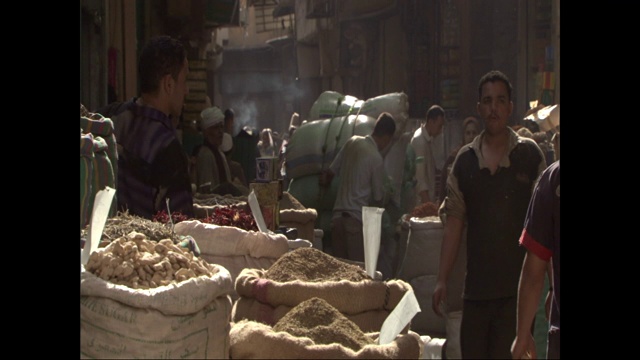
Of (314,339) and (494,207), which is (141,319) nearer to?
(314,339)

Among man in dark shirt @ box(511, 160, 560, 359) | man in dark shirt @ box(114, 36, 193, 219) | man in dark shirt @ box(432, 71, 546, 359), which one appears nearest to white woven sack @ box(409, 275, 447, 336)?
man in dark shirt @ box(432, 71, 546, 359)

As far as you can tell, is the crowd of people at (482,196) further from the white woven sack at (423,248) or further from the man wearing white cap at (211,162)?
the man wearing white cap at (211,162)

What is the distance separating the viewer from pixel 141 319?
2.61 meters

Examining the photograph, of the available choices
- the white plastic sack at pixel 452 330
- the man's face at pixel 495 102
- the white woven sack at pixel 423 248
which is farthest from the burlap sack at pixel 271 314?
the white woven sack at pixel 423 248

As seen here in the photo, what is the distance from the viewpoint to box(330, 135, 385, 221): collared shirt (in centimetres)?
824

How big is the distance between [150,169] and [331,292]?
1.11 meters

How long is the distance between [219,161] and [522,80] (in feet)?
9.50

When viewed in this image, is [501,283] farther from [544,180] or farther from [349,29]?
[349,29]

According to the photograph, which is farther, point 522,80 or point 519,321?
point 522,80


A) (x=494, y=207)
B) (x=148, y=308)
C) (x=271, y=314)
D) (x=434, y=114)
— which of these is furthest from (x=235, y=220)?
(x=434, y=114)

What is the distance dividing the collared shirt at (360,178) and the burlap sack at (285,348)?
5.23 meters
